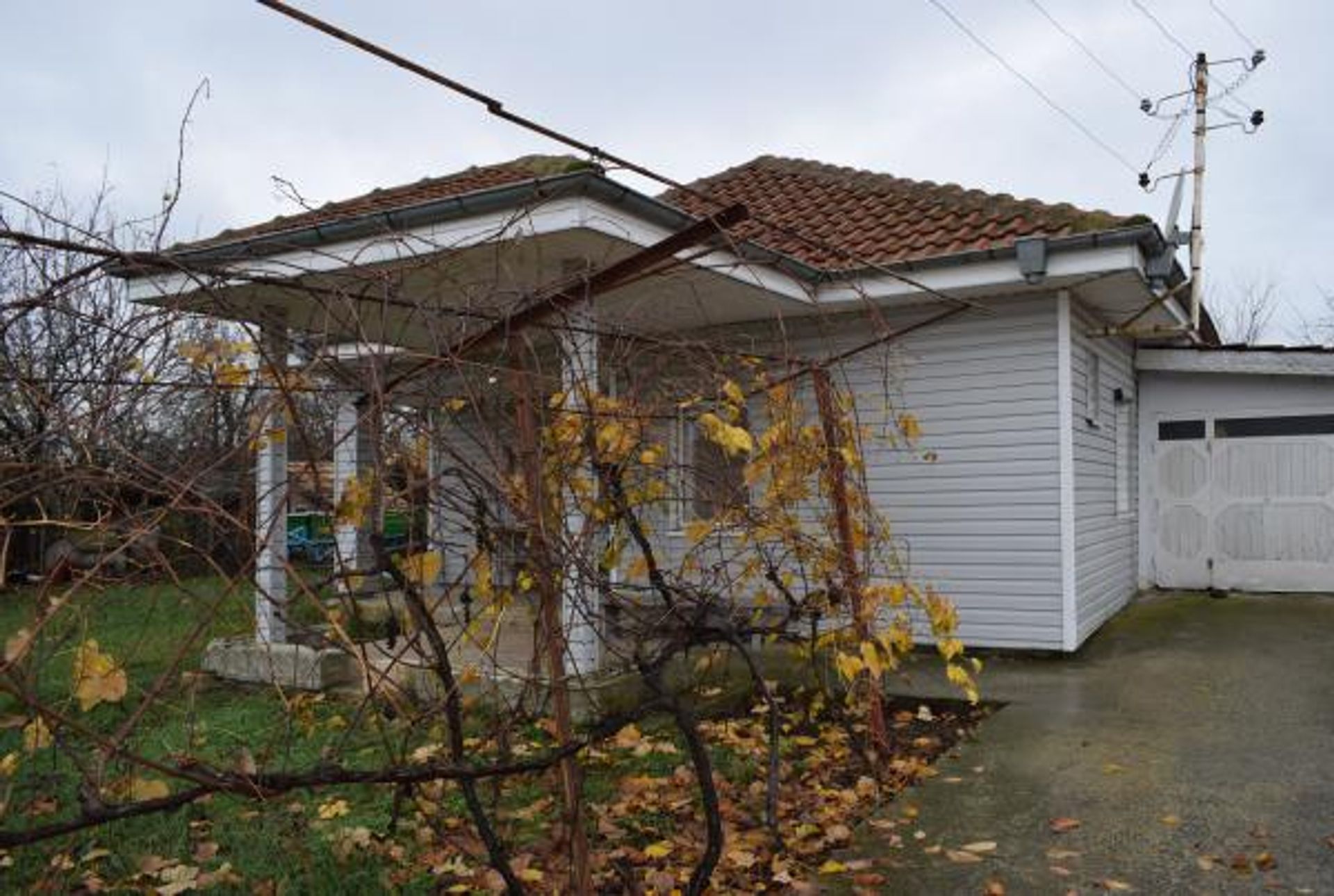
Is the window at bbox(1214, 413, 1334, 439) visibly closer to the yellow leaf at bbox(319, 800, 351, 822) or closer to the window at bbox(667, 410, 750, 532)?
the window at bbox(667, 410, 750, 532)

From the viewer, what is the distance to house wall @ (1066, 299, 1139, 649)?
8648 mm

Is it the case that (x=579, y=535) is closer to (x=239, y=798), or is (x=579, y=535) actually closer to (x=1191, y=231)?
(x=239, y=798)

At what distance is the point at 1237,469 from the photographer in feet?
35.3

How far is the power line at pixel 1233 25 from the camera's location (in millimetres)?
13982

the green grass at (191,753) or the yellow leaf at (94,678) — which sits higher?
the yellow leaf at (94,678)

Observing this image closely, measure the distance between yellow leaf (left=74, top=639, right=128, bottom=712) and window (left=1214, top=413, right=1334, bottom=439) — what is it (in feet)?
36.7

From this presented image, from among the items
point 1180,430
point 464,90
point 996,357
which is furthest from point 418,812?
point 1180,430

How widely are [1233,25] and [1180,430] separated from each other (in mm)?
8928

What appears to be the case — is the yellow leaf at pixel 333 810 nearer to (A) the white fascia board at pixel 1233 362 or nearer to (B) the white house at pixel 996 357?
(B) the white house at pixel 996 357

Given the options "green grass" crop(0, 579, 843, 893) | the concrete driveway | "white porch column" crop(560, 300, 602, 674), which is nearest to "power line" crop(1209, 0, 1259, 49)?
the concrete driveway

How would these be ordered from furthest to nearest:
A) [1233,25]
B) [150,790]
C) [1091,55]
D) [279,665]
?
[1233,25] < [1091,55] < [279,665] < [150,790]

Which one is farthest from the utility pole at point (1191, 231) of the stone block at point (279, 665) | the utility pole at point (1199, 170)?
the stone block at point (279, 665)

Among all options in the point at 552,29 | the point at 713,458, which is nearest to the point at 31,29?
the point at 552,29

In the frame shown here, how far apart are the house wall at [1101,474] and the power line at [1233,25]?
20.5 ft
